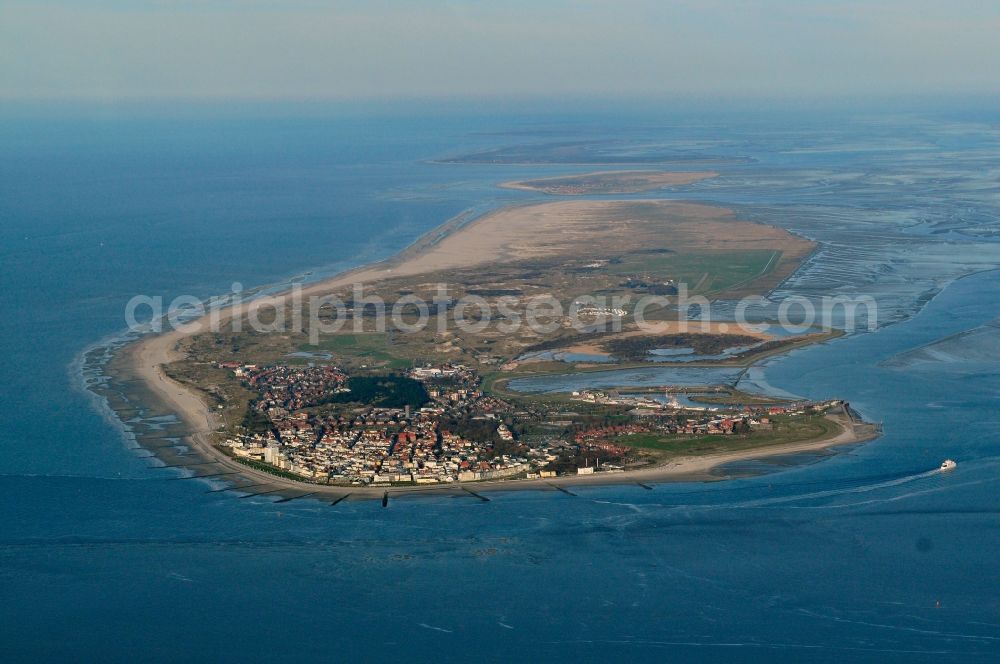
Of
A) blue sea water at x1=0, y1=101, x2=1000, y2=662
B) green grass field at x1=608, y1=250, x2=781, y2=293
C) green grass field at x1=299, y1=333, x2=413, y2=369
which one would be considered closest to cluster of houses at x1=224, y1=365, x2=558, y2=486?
blue sea water at x1=0, y1=101, x2=1000, y2=662

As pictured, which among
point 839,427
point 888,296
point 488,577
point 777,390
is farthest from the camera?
point 888,296

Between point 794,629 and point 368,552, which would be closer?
point 794,629

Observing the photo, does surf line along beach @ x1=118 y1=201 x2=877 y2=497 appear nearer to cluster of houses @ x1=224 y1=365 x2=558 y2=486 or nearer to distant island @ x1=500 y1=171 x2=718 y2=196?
cluster of houses @ x1=224 y1=365 x2=558 y2=486

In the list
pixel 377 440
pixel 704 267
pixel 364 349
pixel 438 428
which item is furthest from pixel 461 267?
pixel 377 440

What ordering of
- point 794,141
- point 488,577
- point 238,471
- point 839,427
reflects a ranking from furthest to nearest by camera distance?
1. point 794,141
2. point 839,427
3. point 238,471
4. point 488,577

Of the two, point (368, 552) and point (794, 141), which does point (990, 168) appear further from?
point (368, 552)

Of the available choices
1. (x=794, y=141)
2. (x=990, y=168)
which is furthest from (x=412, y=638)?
(x=794, y=141)

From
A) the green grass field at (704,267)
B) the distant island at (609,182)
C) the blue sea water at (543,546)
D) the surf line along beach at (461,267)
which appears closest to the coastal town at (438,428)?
the surf line along beach at (461,267)
